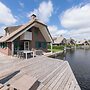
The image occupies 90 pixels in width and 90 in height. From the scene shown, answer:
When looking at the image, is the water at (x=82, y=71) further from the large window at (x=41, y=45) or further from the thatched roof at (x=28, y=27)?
the thatched roof at (x=28, y=27)

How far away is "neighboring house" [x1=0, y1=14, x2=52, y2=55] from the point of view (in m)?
17.9

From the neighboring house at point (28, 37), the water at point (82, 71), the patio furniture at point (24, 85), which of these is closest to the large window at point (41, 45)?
the neighboring house at point (28, 37)

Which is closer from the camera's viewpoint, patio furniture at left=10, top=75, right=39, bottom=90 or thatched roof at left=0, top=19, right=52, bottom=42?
patio furniture at left=10, top=75, right=39, bottom=90

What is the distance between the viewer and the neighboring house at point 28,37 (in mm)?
17891

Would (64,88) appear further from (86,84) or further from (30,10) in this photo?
(30,10)

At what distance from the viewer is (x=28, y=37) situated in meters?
20.4

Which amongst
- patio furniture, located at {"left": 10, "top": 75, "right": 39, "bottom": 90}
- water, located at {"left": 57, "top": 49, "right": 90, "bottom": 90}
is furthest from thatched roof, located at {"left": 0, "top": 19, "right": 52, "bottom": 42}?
patio furniture, located at {"left": 10, "top": 75, "right": 39, "bottom": 90}

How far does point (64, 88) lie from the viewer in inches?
243

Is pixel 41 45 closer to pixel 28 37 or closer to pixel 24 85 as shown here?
pixel 28 37

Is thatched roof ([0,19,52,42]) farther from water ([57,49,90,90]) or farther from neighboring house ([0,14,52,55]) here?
water ([57,49,90,90])

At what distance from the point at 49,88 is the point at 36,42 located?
682 inches

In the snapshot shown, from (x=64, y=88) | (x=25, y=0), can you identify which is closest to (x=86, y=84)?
(x=64, y=88)

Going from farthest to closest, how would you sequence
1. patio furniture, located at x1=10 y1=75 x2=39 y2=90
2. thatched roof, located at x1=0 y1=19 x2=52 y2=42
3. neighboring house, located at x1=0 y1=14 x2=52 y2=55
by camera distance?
neighboring house, located at x1=0 y1=14 x2=52 y2=55 → thatched roof, located at x1=0 y1=19 x2=52 y2=42 → patio furniture, located at x1=10 y1=75 x2=39 y2=90

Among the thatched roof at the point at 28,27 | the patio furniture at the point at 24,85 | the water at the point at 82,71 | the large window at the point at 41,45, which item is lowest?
the water at the point at 82,71
